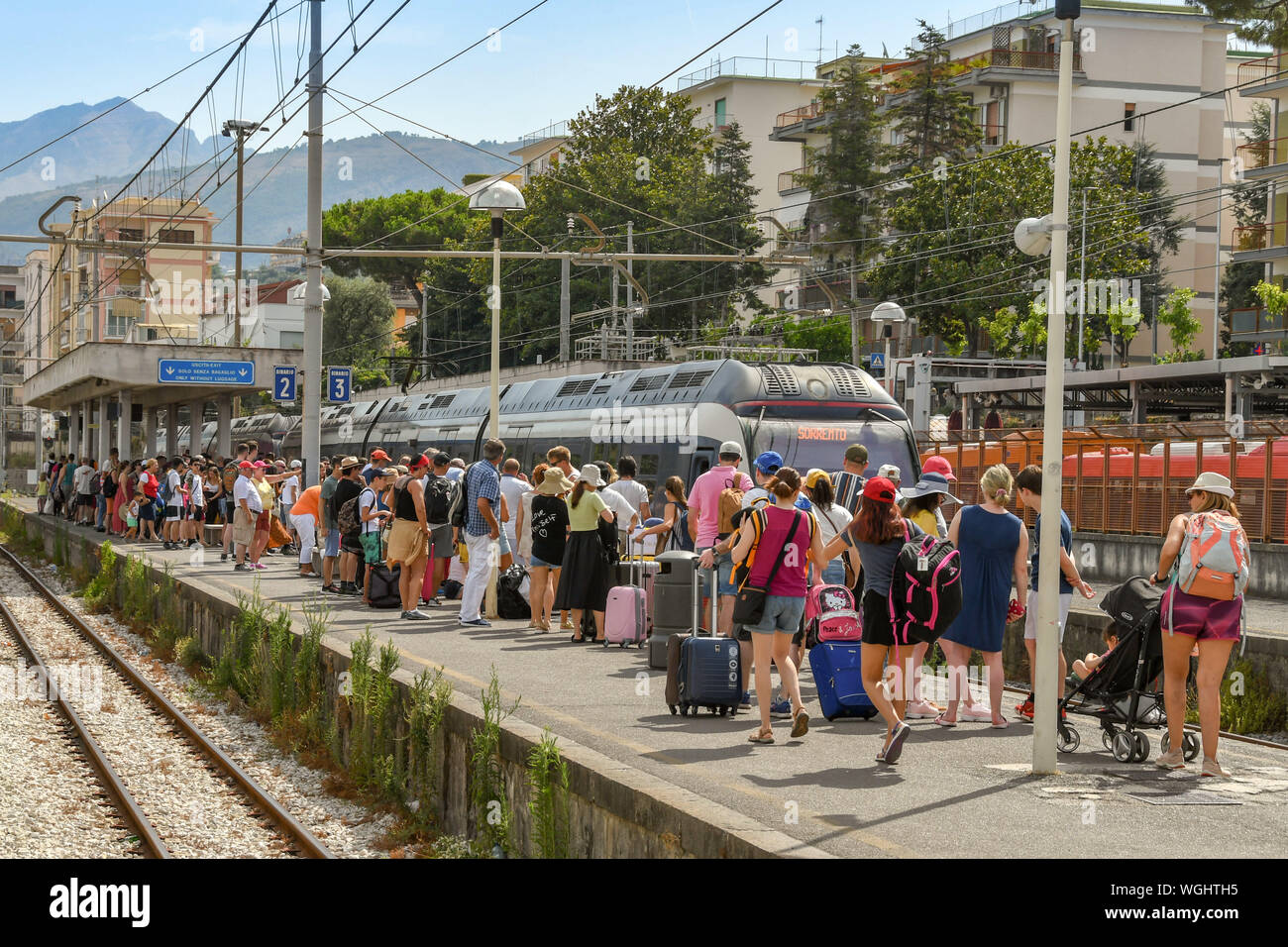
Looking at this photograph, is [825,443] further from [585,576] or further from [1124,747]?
[1124,747]

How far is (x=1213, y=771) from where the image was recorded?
9.55 meters

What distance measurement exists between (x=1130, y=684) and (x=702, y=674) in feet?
9.48

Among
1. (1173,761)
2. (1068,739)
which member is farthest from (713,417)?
(1173,761)

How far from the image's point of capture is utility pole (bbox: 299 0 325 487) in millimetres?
23641

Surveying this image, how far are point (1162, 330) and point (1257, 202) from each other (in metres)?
11.1

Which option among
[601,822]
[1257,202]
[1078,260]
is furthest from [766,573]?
[1257,202]

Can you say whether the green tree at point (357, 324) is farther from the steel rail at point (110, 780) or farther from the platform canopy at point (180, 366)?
the steel rail at point (110, 780)

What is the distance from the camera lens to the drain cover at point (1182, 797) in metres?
8.70

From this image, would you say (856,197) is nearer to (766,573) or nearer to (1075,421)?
(1075,421)

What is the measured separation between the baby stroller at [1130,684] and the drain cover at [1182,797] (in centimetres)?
92

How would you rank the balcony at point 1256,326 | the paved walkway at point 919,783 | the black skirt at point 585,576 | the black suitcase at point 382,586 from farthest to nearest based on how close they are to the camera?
1. the balcony at point 1256,326
2. the black suitcase at point 382,586
3. the black skirt at point 585,576
4. the paved walkway at point 919,783

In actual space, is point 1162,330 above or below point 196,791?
above

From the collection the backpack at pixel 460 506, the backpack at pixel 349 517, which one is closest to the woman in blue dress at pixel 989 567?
the backpack at pixel 460 506

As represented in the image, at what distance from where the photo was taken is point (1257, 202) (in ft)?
240
